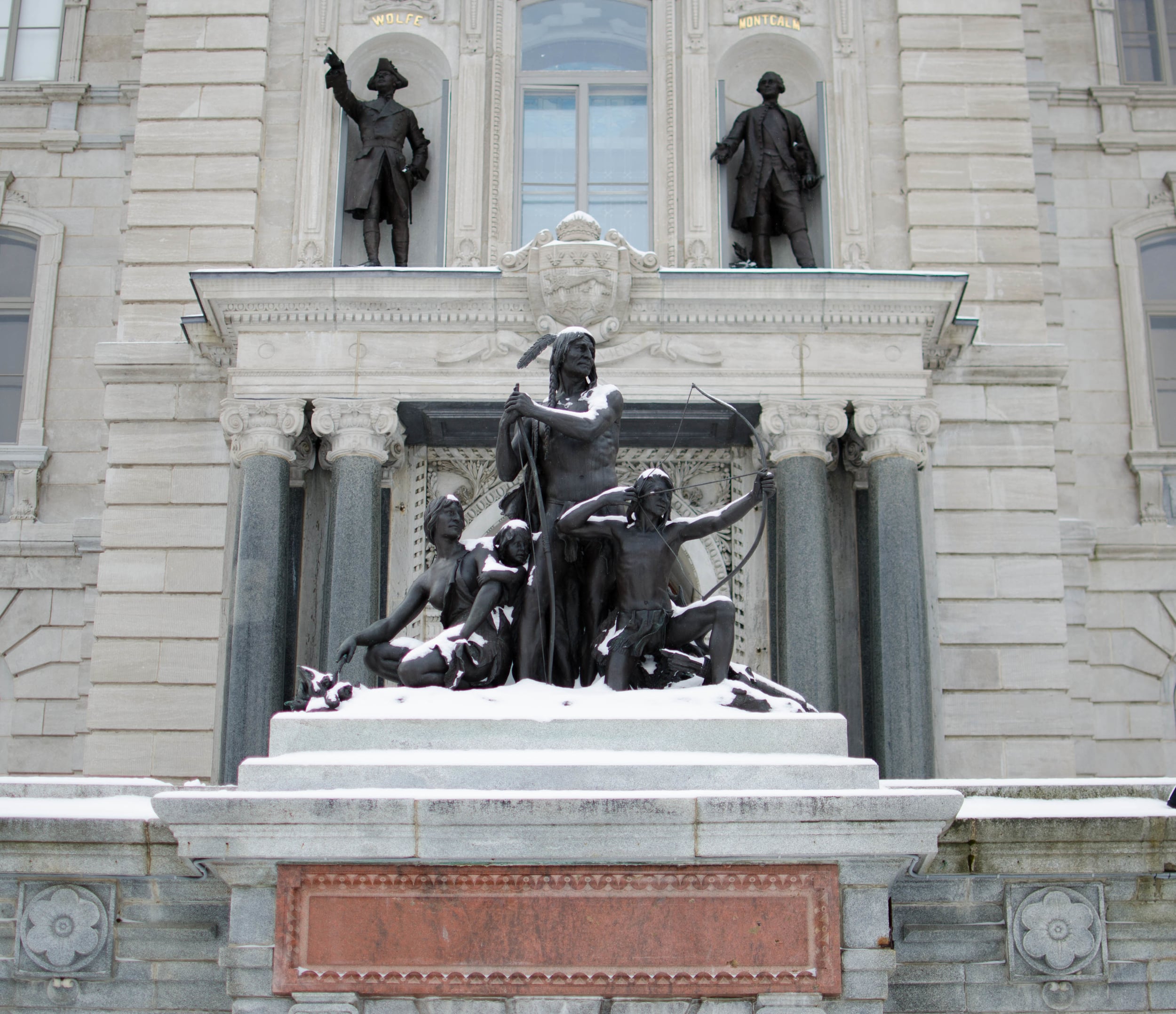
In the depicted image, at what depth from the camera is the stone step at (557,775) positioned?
310 inches

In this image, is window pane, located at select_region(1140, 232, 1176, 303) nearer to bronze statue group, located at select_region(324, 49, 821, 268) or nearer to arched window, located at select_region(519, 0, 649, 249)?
bronze statue group, located at select_region(324, 49, 821, 268)

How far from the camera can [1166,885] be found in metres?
8.57

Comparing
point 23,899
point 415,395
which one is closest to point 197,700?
point 415,395

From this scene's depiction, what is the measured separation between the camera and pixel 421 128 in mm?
18656

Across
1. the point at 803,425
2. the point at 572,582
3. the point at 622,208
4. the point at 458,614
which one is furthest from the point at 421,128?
the point at 572,582

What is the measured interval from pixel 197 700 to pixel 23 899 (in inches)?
302

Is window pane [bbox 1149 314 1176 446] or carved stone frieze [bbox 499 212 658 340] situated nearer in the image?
carved stone frieze [bbox 499 212 658 340]

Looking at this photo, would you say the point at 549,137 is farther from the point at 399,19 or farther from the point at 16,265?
the point at 16,265

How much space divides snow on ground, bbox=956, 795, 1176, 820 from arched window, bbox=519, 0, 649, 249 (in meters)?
10.4

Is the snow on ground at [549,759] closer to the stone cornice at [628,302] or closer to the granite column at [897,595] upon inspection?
the granite column at [897,595]

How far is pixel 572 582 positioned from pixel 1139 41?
1487 centimetres

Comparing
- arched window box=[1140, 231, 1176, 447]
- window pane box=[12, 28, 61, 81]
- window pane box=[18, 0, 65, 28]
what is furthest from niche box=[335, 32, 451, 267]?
arched window box=[1140, 231, 1176, 447]

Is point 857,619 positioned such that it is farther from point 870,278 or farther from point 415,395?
point 415,395

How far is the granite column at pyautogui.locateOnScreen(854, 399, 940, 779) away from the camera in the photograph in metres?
14.9
